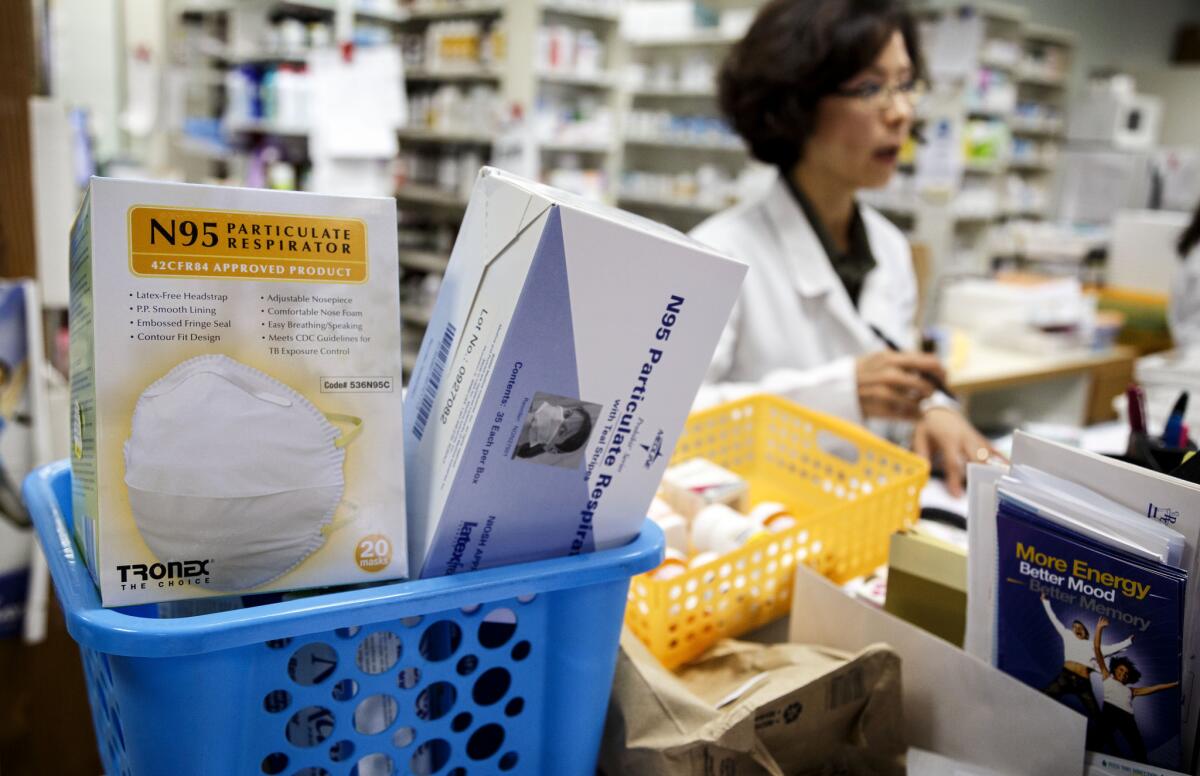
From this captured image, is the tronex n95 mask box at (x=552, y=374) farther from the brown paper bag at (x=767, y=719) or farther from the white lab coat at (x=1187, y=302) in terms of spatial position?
the white lab coat at (x=1187, y=302)

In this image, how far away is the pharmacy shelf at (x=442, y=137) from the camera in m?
5.11

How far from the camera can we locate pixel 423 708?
0.68 m

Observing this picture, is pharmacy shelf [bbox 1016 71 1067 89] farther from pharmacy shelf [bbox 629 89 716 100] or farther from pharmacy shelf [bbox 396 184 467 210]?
pharmacy shelf [bbox 396 184 467 210]

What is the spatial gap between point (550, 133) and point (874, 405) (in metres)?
4.00

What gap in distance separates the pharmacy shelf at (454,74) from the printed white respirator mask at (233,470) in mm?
4802

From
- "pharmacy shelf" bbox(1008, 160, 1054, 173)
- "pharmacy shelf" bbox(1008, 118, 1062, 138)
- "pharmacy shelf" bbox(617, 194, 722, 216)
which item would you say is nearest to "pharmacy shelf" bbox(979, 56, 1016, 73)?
"pharmacy shelf" bbox(1008, 118, 1062, 138)

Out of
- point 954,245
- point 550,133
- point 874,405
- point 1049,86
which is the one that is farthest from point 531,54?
point 1049,86

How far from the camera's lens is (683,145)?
694 centimetres

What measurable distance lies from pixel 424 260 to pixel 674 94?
2772 millimetres

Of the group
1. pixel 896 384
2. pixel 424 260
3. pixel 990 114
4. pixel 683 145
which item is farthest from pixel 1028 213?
pixel 896 384

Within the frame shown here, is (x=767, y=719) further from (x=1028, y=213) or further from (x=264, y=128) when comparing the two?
(x=1028, y=213)

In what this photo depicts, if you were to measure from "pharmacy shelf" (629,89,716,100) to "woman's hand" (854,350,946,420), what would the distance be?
5.16 meters

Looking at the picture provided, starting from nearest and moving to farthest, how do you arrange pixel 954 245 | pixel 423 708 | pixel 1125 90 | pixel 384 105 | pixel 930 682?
1. pixel 423 708
2. pixel 930 682
3. pixel 384 105
4. pixel 954 245
5. pixel 1125 90

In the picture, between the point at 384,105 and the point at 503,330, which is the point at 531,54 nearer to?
the point at 384,105
